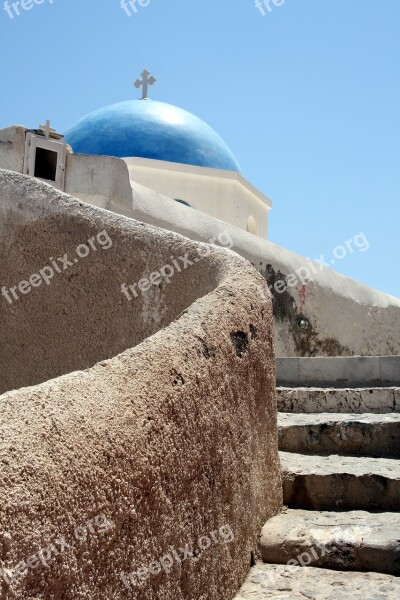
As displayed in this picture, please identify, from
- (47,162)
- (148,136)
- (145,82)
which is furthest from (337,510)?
(145,82)

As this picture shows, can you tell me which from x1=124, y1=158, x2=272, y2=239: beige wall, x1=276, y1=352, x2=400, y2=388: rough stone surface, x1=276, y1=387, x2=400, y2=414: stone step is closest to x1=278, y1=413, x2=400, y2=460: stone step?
x1=276, y1=387, x2=400, y2=414: stone step

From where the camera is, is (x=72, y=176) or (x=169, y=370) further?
(x=72, y=176)

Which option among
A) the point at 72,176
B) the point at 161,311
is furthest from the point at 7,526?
the point at 72,176

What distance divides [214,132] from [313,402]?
13.0 meters

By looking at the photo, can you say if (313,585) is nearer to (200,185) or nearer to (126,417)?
(126,417)

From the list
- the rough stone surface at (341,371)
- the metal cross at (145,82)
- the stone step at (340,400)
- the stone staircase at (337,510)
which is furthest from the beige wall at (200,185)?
the stone staircase at (337,510)

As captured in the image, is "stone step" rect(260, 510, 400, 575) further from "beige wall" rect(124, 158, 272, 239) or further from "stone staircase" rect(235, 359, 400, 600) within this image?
"beige wall" rect(124, 158, 272, 239)

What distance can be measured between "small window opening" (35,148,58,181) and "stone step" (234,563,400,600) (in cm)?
650

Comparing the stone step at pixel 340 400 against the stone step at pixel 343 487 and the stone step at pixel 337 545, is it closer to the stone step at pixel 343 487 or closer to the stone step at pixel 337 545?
the stone step at pixel 343 487

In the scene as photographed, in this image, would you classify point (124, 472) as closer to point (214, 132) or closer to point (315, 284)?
point (315, 284)

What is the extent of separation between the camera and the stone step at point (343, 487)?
268 centimetres

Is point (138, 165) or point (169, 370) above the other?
point (138, 165)

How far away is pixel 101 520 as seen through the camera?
1511mm

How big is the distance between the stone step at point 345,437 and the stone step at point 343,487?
334 mm
